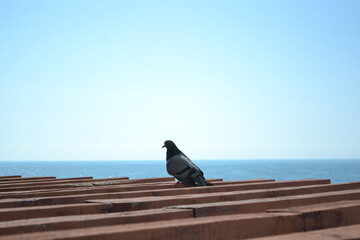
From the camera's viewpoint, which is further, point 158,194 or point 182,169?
point 182,169

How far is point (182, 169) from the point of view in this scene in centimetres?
738

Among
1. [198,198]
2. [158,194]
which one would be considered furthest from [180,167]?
[198,198]

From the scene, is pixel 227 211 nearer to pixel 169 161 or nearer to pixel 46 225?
pixel 46 225

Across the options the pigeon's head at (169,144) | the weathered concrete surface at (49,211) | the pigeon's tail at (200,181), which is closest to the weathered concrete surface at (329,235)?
the weathered concrete surface at (49,211)

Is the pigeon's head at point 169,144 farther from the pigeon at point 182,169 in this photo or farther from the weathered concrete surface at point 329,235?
the weathered concrete surface at point 329,235

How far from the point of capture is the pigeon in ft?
22.3

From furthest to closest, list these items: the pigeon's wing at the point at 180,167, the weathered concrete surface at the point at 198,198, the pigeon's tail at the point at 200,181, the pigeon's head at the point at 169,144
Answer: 1. the pigeon's head at the point at 169,144
2. the pigeon's wing at the point at 180,167
3. the pigeon's tail at the point at 200,181
4. the weathered concrete surface at the point at 198,198

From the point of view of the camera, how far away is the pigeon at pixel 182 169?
22.3 feet

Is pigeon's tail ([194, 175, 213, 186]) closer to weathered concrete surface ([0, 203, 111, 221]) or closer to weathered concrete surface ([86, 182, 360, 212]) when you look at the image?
weathered concrete surface ([86, 182, 360, 212])

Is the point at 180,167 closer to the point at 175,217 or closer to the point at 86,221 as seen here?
the point at 175,217

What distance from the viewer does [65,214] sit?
3432mm

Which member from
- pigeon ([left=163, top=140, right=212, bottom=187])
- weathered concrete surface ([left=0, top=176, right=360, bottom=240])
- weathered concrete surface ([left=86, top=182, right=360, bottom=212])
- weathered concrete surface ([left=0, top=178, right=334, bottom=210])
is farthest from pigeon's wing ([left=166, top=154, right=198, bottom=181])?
weathered concrete surface ([left=0, top=176, right=360, bottom=240])

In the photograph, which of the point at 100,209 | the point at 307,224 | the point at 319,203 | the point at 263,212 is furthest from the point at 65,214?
the point at 319,203

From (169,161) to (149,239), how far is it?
5.63 m
